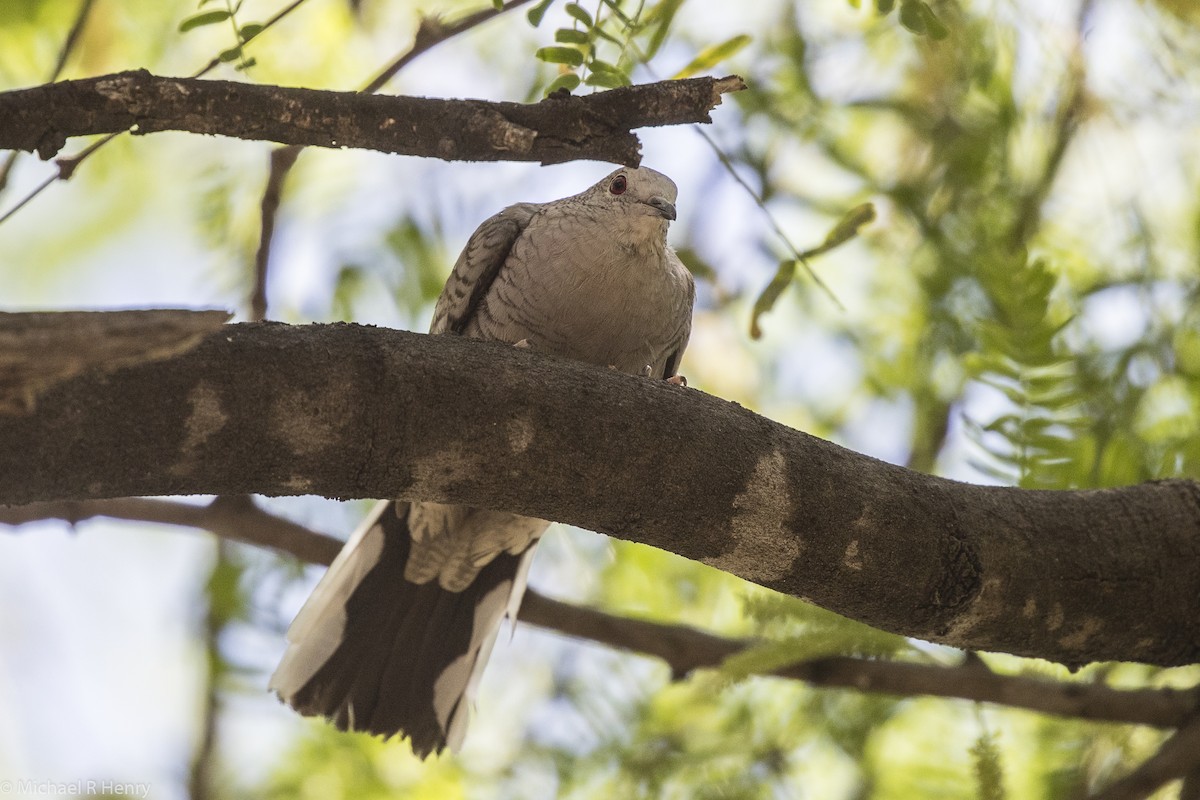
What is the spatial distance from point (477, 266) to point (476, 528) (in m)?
0.94

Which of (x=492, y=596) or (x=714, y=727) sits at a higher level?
(x=492, y=596)

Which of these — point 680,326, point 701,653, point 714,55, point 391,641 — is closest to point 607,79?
point 714,55

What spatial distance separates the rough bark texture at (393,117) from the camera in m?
2.51

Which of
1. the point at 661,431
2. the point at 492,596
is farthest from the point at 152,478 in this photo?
the point at 492,596

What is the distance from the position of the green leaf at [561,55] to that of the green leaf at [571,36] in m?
0.04

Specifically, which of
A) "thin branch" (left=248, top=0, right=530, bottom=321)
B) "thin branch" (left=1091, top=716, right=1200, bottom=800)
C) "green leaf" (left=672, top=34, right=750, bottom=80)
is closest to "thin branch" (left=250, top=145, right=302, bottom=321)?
"thin branch" (left=248, top=0, right=530, bottom=321)

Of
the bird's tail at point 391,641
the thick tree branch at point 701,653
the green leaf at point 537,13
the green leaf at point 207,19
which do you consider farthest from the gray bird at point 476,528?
the green leaf at point 207,19

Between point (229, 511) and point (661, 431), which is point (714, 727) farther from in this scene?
point (661, 431)

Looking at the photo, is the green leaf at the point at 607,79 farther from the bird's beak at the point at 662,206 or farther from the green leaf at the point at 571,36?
the bird's beak at the point at 662,206

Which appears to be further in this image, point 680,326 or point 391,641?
point 391,641

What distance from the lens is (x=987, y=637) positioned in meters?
3.07

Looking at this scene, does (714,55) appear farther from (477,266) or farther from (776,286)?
(477,266)

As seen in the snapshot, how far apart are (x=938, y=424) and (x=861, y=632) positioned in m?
1.86

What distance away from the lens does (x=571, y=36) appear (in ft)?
10.5
